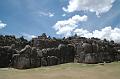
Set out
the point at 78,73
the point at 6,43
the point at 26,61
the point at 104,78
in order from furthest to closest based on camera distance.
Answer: the point at 6,43
the point at 26,61
the point at 78,73
the point at 104,78

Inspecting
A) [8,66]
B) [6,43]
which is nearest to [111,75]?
[8,66]

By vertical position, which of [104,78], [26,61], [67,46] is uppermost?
[67,46]

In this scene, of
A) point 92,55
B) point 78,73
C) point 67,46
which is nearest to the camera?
point 78,73

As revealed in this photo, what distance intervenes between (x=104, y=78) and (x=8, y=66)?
46.6 feet

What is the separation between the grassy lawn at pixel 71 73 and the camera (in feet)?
90.0

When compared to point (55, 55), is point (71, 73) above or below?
below

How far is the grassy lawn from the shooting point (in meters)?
27.4

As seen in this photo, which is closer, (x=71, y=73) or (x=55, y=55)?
(x=71, y=73)

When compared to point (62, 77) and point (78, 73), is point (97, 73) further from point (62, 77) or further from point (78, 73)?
point (62, 77)

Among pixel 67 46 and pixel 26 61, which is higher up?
pixel 67 46

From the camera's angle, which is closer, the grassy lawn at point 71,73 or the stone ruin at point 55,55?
the grassy lawn at point 71,73

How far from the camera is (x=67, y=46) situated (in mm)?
38531

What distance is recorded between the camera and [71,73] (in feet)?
95.6

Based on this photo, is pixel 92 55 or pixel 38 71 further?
pixel 92 55
